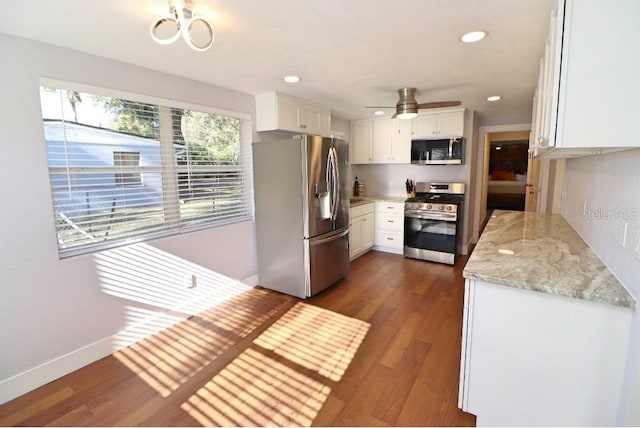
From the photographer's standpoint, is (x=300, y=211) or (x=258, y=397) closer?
(x=258, y=397)

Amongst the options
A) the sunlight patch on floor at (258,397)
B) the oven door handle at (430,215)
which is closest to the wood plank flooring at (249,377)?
the sunlight patch on floor at (258,397)

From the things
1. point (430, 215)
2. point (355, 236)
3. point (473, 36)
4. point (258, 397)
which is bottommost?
point (258, 397)

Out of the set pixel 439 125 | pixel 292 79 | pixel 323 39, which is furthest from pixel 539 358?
pixel 439 125

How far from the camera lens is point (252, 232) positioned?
3.62 metres

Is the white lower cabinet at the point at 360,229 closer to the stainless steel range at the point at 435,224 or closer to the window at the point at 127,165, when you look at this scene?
the stainless steel range at the point at 435,224

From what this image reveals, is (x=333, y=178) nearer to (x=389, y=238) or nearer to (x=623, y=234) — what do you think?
(x=389, y=238)

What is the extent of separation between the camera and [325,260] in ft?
11.3

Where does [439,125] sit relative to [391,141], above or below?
above

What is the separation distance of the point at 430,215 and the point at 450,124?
1.35 m

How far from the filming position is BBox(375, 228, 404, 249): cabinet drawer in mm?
4875

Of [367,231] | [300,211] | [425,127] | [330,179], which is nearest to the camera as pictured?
[300,211]

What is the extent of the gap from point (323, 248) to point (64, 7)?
2.69 meters

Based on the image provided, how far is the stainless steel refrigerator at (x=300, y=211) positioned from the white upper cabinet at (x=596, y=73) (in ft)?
Answer: 7.15

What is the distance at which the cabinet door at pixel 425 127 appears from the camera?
4.58 metres
